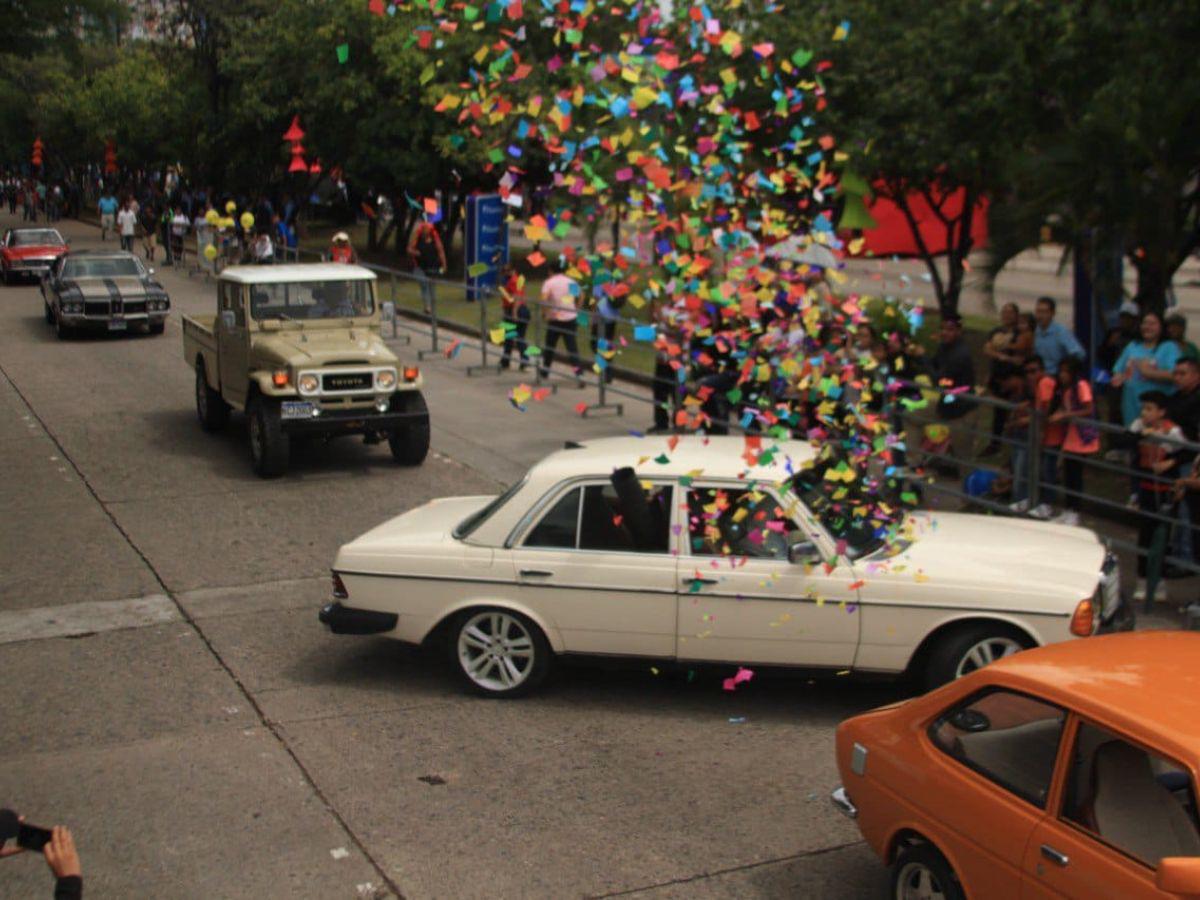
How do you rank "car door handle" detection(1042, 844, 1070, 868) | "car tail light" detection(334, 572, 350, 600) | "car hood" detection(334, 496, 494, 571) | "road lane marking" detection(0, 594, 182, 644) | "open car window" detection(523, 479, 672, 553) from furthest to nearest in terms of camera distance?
"road lane marking" detection(0, 594, 182, 644)
"car tail light" detection(334, 572, 350, 600)
"car hood" detection(334, 496, 494, 571)
"open car window" detection(523, 479, 672, 553)
"car door handle" detection(1042, 844, 1070, 868)

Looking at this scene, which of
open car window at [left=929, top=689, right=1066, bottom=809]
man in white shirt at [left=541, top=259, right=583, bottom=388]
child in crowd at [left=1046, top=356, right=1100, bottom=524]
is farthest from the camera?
man in white shirt at [left=541, top=259, right=583, bottom=388]

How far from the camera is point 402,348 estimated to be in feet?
78.6

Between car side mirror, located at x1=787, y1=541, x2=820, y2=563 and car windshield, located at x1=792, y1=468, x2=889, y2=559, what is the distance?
19cm

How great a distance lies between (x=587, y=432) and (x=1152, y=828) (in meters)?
12.4

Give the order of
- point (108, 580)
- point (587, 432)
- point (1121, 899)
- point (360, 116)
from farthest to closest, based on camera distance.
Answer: point (360, 116) → point (587, 432) → point (108, 580) → point (1121, 899)

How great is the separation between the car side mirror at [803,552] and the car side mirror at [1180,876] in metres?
3.85

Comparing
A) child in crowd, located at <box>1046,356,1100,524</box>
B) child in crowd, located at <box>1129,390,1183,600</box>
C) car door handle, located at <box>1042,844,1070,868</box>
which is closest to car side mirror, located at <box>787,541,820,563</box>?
car door handle, located at <box>1042,844,1070,868</box>

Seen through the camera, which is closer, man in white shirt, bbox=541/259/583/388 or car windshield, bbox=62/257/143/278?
man in white shirt, bbox=541/259/583/388

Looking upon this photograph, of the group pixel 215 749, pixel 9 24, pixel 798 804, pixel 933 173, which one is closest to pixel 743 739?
pixel 798 804

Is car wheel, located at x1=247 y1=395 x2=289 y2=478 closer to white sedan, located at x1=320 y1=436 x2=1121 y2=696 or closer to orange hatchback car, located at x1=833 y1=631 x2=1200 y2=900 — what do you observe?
white sedan, located at x1=320 y1=436 x2=1121 y2=696

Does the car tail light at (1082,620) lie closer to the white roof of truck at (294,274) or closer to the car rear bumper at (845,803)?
the car rear bumper at (845,803)

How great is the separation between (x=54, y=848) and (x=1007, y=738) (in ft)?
10.9

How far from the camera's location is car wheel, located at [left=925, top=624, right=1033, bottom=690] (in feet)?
26.8

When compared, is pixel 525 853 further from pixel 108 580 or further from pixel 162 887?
pixel 108 580
